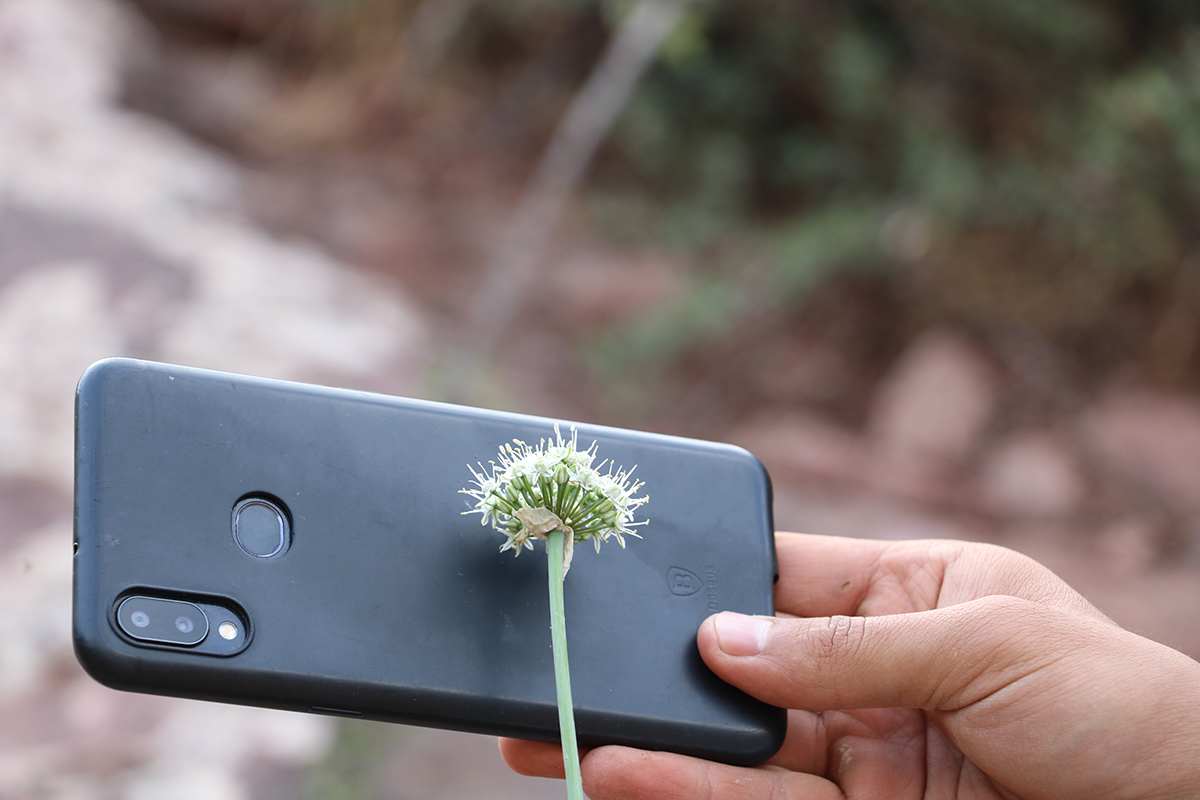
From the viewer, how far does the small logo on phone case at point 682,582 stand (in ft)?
4.79

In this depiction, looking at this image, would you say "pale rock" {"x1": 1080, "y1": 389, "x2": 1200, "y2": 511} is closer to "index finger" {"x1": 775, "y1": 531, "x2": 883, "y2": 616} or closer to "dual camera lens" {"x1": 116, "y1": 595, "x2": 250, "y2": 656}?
"index finger" {"x1": 775, "y1": 531, "x2": 883, "y2": 616}

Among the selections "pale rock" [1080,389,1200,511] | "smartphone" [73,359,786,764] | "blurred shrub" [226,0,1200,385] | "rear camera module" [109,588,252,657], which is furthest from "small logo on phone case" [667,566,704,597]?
"pale rock" [1080,389,1200,511]

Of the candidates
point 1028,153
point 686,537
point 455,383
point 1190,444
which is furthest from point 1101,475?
point 686,537

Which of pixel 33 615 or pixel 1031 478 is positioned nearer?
pixel 33 615

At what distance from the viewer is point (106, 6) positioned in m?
5.58

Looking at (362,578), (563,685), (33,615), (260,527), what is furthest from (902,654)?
(33,615)

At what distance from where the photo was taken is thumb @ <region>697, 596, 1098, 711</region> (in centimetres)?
130

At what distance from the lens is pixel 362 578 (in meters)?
1.29

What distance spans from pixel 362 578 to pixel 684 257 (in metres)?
3.95

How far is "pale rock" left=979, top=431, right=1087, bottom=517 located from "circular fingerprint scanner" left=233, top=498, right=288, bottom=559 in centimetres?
323

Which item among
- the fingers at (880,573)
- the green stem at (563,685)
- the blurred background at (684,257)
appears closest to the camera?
the green stem at (563,685)

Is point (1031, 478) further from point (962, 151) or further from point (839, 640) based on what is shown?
point (839, 640)

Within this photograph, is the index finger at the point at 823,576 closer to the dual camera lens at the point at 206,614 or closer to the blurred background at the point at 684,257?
the dual camera lens at the point at 206,614

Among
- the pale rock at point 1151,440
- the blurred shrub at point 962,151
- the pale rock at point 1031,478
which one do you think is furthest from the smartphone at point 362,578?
the pale rock at point 1151,440
